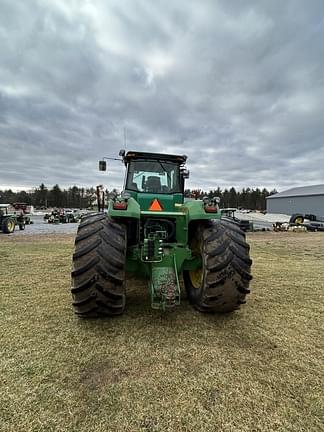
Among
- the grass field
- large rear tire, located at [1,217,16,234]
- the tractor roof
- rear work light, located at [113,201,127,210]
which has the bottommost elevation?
the grass field

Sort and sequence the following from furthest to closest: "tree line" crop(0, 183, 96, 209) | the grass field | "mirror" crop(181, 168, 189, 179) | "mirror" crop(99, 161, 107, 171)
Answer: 1. "tree line" crop(0, 183, 96, 209)
2. "mirror" crop(99, 161, 107, 171)
3. "mirror" crop(181, 168, 189, 179)
4. the grass field

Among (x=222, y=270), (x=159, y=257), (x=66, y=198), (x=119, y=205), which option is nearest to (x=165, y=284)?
(x=159, y=257)

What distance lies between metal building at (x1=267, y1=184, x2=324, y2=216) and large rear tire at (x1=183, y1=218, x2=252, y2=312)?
4445 cm

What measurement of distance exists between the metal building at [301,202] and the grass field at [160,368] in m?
44.1

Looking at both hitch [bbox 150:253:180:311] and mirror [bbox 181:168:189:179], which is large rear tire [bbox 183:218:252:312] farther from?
mirror [bbox 181:168:189:179]

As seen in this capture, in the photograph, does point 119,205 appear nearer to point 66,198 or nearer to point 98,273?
point 98,273

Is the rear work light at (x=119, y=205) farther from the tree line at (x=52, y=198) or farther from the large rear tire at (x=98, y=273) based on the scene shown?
the tree line at (x=52, y=198)

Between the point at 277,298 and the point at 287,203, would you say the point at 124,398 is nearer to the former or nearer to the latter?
the point at 277,298

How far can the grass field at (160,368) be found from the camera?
68.9 inches

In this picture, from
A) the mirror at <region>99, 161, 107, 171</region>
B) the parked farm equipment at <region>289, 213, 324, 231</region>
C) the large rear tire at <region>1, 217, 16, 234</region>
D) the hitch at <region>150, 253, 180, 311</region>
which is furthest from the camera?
the parked farm equipment at <region>289, 213, 324, 231</region>

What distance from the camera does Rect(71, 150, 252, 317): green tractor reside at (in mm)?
2832

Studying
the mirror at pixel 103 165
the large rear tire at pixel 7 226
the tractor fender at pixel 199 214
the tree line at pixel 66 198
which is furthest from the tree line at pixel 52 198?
the tractor fender at pixel 199 214

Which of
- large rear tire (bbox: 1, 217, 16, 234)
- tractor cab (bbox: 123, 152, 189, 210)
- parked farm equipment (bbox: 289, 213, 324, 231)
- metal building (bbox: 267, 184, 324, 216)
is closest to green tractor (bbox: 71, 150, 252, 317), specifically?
tractor cab (bbox: 123, 152, 189, 210)

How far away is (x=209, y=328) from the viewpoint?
303 centimetres
